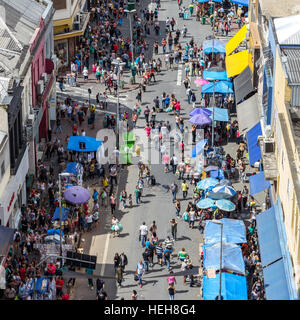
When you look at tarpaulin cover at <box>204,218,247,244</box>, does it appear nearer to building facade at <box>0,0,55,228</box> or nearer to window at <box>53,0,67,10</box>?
building facade at <box>0,0,55,228</box>

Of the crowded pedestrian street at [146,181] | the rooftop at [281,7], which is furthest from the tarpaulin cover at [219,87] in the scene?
the rooftop at [281,7]

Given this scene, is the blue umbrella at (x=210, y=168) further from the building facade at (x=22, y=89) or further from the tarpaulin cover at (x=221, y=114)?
the building facade at (x=22, y=89)

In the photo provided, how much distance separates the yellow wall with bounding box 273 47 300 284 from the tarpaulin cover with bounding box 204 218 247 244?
14.6 ft

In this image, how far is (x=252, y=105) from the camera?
213 ft

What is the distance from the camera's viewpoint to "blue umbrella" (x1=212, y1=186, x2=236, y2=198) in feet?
173

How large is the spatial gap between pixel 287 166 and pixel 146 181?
2259cm

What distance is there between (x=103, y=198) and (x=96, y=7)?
48794 mm

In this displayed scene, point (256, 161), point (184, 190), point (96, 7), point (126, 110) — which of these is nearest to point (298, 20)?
point (256, 161)

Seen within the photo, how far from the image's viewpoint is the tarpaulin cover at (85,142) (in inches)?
2431

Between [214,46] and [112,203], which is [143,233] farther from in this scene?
[214,46]

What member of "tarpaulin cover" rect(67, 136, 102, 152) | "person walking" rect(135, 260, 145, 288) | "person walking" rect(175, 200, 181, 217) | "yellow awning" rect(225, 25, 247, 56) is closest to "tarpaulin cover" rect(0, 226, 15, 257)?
"person walking" rect(135, 260, 145, 288)

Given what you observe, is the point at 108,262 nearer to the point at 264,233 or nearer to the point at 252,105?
the point at 264,233

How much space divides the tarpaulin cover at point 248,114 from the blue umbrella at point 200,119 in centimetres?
303

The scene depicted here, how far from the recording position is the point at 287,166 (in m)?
38.9
